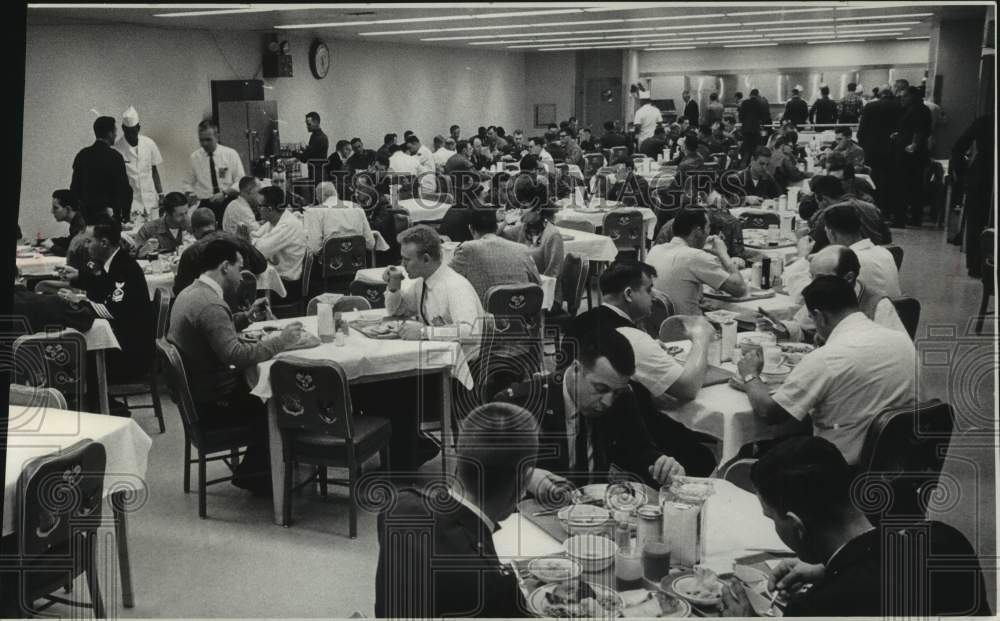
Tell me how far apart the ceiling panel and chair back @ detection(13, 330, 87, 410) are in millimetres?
4123

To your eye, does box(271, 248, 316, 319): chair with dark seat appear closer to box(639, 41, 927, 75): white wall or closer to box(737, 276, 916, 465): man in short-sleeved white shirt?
box(737, 276, 916, 465): man in short-sleeved white shirt

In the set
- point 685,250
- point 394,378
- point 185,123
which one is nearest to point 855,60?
point 185,123

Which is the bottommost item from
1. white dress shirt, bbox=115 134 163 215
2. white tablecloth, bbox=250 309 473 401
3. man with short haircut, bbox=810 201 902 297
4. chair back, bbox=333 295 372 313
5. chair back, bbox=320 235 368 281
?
white tablecloth, bbox=250 309 473 401

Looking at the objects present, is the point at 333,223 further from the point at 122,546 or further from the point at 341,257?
the point at 122,546

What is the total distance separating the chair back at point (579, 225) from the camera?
29.2 ft

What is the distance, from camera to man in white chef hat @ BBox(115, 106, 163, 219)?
34.5ft

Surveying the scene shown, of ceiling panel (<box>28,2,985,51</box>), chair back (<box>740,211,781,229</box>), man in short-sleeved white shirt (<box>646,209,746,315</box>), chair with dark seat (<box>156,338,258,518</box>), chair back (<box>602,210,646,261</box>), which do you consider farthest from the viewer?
ceiling panel (<box>28,2,985,51</box>)

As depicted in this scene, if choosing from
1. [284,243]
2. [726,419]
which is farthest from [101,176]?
[726,419]

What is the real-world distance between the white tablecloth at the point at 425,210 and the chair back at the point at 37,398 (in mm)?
5518

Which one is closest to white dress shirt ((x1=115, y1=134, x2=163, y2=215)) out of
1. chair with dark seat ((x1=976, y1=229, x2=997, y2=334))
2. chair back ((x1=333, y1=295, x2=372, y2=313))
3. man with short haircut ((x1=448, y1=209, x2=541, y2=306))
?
chair back ((x1=333, y1=295, x2=372, y2=313))

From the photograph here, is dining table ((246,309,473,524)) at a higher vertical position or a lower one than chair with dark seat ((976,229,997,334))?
lower

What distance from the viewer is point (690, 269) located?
5242mm

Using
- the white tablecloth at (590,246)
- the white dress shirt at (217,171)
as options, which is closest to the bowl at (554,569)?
the white tablecloth at (590,246)

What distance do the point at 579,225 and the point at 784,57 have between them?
46.7 feet
